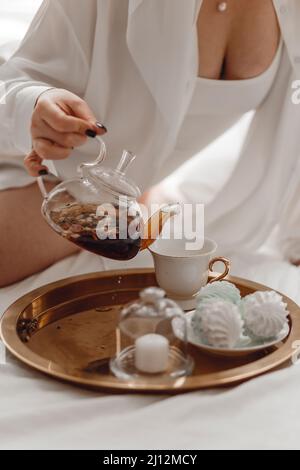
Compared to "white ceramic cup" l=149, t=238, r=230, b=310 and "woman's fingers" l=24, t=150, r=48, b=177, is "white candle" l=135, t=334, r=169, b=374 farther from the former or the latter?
"woman's fingers" l=24, t=150, r=48, b=177

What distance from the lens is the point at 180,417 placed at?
0.71 meters

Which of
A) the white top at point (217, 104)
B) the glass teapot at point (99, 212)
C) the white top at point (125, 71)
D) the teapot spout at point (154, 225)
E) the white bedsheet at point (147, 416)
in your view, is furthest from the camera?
the white top at point (217, 104)

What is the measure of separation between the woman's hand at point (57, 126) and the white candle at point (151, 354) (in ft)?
0.91

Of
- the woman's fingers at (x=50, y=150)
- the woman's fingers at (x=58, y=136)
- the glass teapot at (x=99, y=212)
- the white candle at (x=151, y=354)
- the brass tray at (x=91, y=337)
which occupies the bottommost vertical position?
the brass tray at (x=91, y=337)

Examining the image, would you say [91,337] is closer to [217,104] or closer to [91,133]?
[91,133]

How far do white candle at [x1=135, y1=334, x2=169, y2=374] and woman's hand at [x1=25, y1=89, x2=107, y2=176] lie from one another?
Answer: 0.91 ft

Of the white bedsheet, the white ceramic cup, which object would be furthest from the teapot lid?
the white bedsheet

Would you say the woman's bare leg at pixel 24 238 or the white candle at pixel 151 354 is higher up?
the white candle at pixel 151 354

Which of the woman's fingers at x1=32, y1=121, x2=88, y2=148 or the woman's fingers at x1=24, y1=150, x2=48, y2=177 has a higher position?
the woman's fingers at x1=32, y1=121, x2=88, y2=148

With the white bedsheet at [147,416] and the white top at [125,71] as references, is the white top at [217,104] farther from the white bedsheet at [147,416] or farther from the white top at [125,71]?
the white bedsheet at [147,416]

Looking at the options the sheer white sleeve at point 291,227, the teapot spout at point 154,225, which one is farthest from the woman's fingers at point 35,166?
A: the sheer white sleeve at point 291,227

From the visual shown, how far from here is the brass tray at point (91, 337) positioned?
73 cm

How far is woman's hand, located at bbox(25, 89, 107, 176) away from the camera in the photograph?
877 mm

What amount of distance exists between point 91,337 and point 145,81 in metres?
0.45
